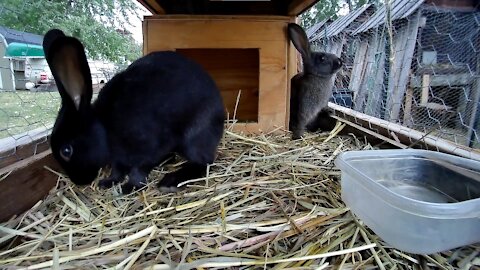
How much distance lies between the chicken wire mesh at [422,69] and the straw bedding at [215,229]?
0.51 meters

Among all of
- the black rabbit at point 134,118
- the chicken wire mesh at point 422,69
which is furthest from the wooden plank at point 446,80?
the black rabbit at point 134,118

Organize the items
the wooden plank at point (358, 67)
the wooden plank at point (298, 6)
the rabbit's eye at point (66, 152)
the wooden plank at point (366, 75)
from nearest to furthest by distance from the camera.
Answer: the rabbit's eye at point (66, 152), the wooden plank at point (298, 6), the wooden plank at point (366, 75), the wooden plank at point (358, 67)

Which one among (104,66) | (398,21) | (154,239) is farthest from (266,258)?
(398,21)

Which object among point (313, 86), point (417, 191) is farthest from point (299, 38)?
point (417, 191)

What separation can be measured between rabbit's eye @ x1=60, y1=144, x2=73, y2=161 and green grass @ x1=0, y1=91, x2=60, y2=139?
0.14m

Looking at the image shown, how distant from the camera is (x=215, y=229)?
2.29 ft

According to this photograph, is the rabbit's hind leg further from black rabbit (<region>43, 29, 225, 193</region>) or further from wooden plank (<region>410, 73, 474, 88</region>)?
wooden plank (<region>410, 73, 474, 88</region>)

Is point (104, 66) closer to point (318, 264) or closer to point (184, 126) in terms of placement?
point (184, 126)

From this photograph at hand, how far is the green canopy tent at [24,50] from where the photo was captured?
2.77 feet

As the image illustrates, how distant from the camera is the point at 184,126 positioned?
98 centimetres

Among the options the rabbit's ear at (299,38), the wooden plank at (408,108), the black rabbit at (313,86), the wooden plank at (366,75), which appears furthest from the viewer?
the wooden plank at (366,75)

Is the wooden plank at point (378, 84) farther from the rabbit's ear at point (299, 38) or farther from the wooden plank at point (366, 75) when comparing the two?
the rabbit's ear at point (299, 38)

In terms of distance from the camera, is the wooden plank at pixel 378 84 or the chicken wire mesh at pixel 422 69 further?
the wooden plank at pixel 378 84

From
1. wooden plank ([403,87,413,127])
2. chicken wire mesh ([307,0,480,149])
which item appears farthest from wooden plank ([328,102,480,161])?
wooden plank ([403,87,413,127])
